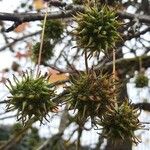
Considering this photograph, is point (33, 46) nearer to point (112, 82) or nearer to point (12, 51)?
point (112, 82)

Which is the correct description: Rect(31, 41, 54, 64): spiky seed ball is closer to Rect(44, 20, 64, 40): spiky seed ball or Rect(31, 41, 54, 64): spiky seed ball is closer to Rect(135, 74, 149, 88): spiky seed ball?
Rect(44, 20, 64, 40): spiky seed ball

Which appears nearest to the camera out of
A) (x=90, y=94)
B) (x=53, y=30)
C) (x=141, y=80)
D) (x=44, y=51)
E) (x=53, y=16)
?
(x=90, y=94)

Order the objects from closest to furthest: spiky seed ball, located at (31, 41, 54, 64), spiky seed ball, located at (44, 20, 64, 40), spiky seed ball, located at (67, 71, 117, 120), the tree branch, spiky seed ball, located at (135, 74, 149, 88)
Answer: spiky seed ball, located at (67, 71, 117, 120) → the tree branch → spiky seed ball, located at (44, 20, 64, 40) → spiky seed ball, located at (31, 41, 54, 64) → spiky seed ball, located at (135, 74, 149, 88)

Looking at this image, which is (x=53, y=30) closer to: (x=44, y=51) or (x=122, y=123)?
(x=44, y=51)

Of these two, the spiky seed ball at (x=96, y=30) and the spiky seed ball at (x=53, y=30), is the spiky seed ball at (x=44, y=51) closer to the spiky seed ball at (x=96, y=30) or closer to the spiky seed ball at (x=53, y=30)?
the spiky seed ball at (x=53, y=30)

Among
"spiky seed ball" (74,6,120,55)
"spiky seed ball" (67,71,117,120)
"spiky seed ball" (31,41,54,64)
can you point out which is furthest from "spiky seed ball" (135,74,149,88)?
"spiky seed ball" (67,71,117,120)

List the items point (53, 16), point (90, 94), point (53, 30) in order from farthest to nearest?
1. point (53, 30)
2. point (53, 16)
3. point (90, 94)

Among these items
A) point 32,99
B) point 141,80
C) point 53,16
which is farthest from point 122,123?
point 141,80

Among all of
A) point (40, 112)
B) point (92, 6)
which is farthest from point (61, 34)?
point (40, 112)
